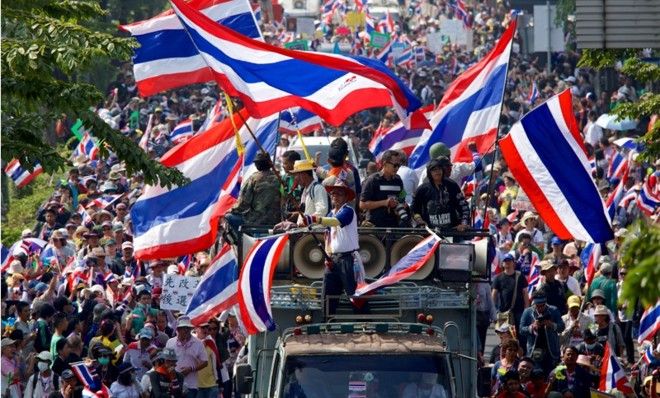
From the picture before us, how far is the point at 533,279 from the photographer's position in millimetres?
26656

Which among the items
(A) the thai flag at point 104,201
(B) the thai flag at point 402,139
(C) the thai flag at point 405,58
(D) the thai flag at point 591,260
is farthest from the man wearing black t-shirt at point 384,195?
(C) the thai flag at point 405,58

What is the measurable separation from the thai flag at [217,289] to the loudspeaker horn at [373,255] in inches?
106

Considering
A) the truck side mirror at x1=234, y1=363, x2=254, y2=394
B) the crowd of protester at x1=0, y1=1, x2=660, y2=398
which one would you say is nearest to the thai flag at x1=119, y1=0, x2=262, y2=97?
the crowd of protester at x1=0, y1=1, x2=660, y2=398

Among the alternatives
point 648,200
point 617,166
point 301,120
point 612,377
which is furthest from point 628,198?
point 612,377

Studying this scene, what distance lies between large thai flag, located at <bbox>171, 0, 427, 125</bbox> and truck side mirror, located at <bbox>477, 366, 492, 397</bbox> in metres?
4.18

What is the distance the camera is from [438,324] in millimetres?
17734

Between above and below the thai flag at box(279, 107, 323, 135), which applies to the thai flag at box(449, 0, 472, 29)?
above

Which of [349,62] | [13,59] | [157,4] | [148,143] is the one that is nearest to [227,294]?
[349,62]

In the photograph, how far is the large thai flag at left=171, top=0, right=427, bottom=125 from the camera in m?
20.8

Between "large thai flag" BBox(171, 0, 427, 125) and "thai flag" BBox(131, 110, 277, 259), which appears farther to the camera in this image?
"thai flag" BBox(131, 110, 277, 259)

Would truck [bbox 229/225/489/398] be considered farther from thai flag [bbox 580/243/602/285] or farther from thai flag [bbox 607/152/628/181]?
thai flag [bbox 607/152/628/181]

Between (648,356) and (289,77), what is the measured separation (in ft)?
15.7

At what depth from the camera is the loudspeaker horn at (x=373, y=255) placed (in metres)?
18.1

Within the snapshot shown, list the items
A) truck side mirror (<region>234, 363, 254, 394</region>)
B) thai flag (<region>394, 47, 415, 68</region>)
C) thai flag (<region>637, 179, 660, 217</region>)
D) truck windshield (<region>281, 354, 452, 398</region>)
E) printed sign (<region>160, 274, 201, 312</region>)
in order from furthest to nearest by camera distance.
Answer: thai flag (<region>394, 47, 415, 68</region>), thai flag (<region>637, 179, 660, 217</region>), printed sign (<region>160, 274, 201, 312</region>), truck side mirror (<region>234, 363, 254, 394</region>), truck windshield (<region>281, 354, 452, 398</region>)
